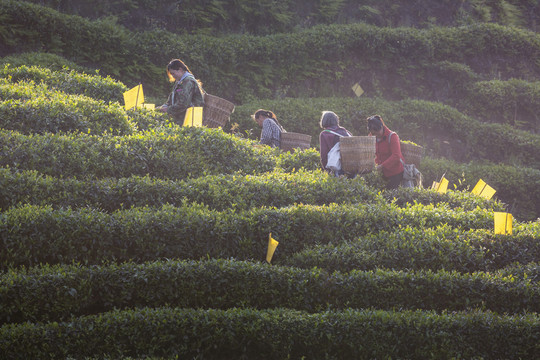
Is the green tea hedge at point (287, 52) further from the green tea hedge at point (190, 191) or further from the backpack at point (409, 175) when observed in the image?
the backpack at point (409, 175)

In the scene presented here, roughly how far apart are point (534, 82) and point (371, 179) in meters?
13.5

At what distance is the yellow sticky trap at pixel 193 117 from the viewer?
1073cm

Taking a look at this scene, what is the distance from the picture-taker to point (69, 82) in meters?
12.1

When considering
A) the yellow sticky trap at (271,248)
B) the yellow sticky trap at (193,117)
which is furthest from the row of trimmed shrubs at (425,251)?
the yellow sticky trap at (193,117)

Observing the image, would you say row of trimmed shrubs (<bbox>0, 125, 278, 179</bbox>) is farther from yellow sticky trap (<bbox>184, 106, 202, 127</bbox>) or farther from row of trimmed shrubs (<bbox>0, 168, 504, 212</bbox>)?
row of trimmed shrubs (<bbox>0, 168, 504, 212</bbox>)

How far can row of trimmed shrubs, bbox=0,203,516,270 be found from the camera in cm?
698

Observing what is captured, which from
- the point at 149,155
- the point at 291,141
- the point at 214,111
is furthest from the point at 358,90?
the point at 149,155

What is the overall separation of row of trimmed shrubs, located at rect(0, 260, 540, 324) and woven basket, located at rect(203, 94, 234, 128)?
17.4 feet

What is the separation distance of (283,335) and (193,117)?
5707 mm

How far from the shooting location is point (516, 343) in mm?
6238

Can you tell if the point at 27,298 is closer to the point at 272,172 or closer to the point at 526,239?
the point at 272,172

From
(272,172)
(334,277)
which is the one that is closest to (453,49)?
(272,172)

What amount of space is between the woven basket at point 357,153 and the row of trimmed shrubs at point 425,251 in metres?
1.94

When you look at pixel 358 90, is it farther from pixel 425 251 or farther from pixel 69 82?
pixel 425 251
